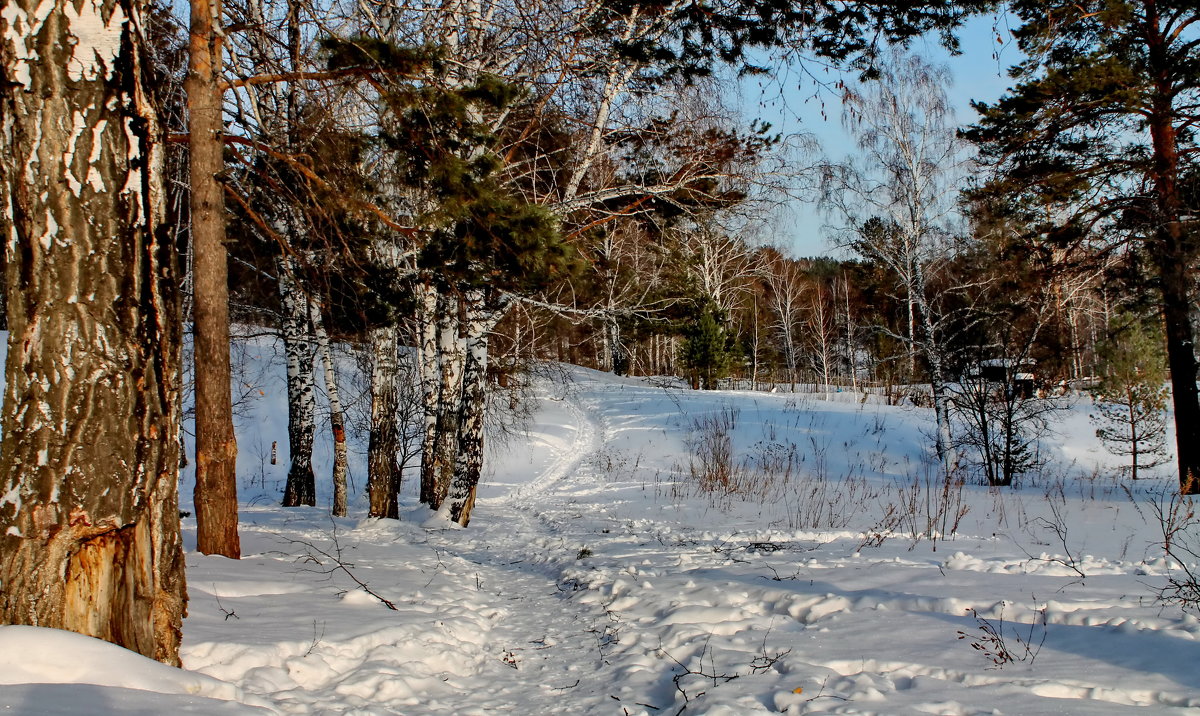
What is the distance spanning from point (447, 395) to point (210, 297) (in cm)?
435

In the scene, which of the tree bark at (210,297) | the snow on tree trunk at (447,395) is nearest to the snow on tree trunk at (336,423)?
the snow on tree trunk at (447,395)

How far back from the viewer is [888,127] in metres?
14.6

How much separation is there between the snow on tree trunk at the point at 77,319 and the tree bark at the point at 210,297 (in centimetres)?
276

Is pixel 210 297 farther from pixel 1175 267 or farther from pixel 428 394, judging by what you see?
pixel 1175 267

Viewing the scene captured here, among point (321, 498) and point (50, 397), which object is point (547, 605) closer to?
point (50, 397)

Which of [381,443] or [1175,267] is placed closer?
[381,443]

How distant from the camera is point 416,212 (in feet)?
24.5

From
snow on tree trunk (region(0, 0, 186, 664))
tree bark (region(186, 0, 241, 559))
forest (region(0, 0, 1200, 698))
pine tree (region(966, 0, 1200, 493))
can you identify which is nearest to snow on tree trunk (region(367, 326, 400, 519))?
forest (region(0, 0, 1200, 698))

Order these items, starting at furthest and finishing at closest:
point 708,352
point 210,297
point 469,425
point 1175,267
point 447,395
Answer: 1. point 708,352
2. point 1175,267
3. point 447,395
4. point 469,425
5. point 210,297

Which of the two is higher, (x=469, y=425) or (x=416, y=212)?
(x=416, y=212)

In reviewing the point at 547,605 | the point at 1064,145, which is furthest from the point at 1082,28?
the point at 547,605

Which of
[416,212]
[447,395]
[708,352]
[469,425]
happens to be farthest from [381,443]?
[708,352]

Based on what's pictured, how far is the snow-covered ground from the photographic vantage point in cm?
258

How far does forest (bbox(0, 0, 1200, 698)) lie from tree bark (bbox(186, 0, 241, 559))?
0.02 m
